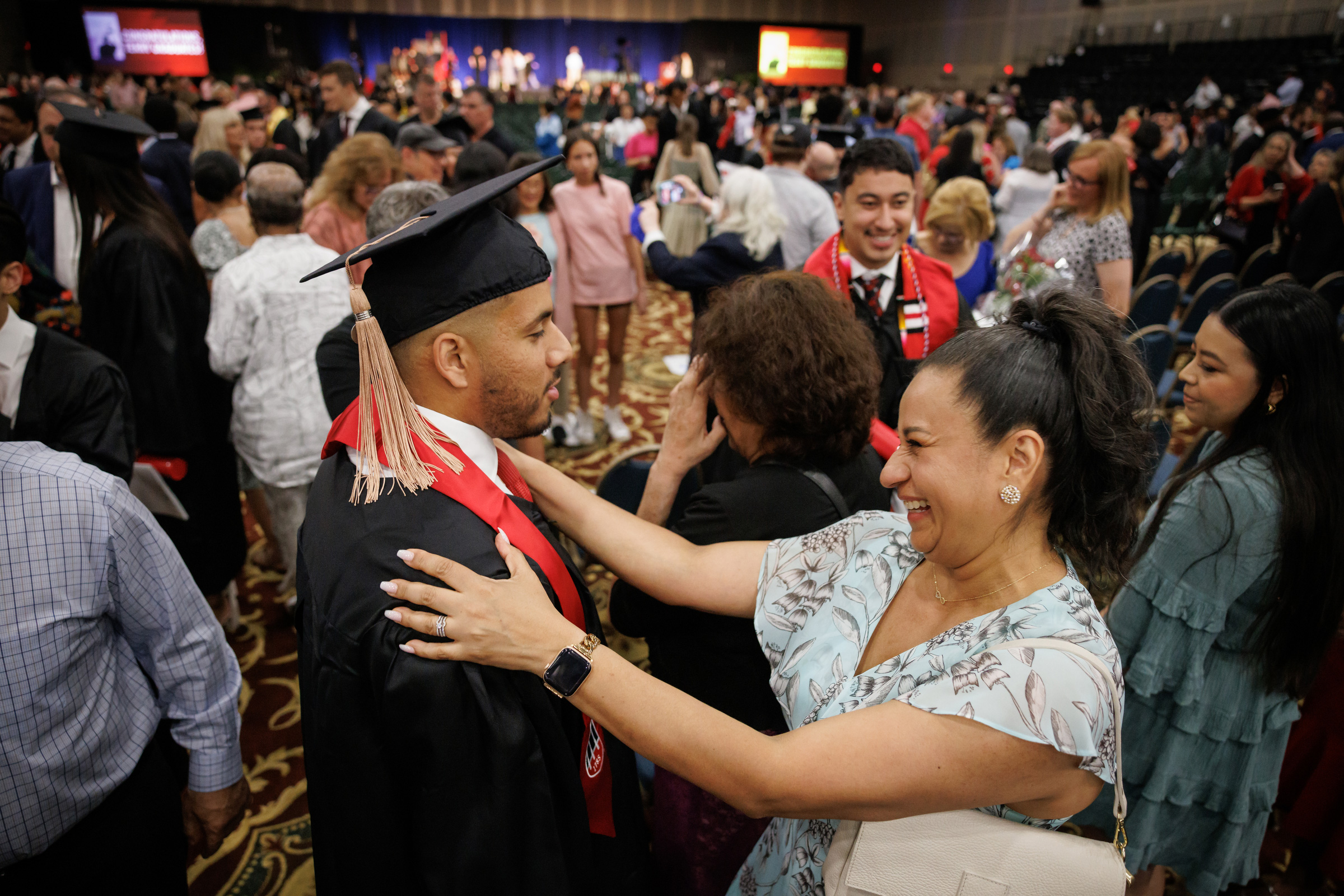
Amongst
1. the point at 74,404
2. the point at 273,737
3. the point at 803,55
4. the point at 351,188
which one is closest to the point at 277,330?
the point at 74,404

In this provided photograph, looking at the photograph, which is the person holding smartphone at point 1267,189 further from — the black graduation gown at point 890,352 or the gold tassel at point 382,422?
the gold tassel at point 382,422

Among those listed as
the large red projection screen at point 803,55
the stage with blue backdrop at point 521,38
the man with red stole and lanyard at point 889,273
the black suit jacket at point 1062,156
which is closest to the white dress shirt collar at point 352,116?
the man with red stole and lanyard at point 889,273

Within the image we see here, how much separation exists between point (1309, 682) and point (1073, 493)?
105 centimetres

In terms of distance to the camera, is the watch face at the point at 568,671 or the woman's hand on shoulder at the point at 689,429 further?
the woman's hand on shoulder at the point at 689,429

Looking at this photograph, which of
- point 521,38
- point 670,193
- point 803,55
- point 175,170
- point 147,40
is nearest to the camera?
point 670,193

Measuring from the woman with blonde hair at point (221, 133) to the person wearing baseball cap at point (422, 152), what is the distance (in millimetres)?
1975

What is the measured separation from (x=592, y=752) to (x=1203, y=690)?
1411mm

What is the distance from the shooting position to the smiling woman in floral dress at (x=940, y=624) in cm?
97

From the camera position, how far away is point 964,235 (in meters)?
3.53

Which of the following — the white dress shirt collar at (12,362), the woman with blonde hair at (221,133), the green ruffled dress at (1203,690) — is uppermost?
the woman with blonde hair at (221,133)

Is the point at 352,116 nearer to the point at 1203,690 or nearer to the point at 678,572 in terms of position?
the point at 678,572

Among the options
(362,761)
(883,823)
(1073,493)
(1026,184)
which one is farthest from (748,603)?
(1026,184)

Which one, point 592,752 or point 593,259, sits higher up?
point 593,259

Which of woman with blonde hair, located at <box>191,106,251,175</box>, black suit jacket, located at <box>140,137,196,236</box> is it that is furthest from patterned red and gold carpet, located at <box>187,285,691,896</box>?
woman with blonde hair, located at <box>191,106,251,175</box>
